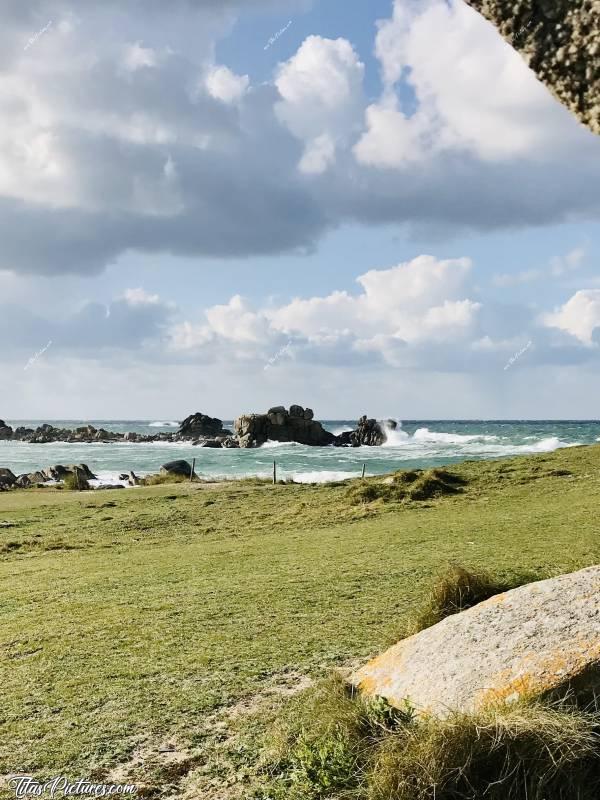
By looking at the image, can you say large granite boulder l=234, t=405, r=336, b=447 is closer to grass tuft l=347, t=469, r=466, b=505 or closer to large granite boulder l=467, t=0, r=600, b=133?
grass tuft l=347, t=469, r=466, b=505

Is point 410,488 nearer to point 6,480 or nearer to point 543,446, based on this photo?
point 6,480

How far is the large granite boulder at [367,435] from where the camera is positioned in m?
113

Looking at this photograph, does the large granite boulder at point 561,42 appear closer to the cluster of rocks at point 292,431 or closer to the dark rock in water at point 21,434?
the cluster of rocks at point 292,431

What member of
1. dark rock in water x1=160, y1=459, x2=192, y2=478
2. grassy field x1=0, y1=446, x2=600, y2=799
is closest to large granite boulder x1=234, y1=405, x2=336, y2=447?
dark rock in water x1=160, y1=459, x2=192, y2=478

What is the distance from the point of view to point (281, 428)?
108 metres

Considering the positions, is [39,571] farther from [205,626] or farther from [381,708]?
[381,708]

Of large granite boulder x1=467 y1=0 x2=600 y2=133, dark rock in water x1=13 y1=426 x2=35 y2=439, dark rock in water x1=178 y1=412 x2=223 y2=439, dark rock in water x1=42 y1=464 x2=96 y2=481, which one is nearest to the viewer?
large granite boulder x1=467 y1=0 x2=600 y2=133

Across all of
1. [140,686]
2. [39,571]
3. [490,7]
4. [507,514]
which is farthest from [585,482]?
[490,7]

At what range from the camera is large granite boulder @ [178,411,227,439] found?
13950 centimetres

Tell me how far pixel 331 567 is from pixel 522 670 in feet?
23.1

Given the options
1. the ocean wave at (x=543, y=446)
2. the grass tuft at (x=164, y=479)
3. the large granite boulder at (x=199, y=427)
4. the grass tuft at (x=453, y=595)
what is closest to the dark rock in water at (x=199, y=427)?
the large granite boulder at (x=199, y=427)

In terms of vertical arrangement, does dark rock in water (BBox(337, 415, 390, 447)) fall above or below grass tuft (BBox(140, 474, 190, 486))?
above

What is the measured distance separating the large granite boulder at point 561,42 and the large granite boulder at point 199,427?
136 m

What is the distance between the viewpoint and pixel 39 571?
13.6 meters
